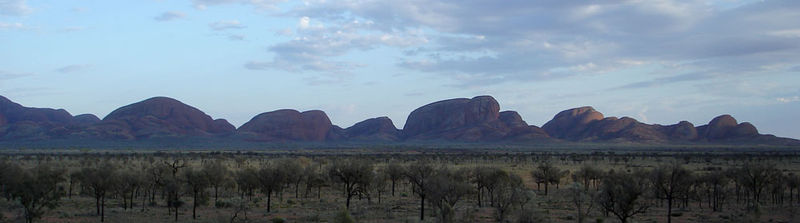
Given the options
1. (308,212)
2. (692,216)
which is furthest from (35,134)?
(692,216)

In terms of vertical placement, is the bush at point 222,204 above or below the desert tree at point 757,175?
below

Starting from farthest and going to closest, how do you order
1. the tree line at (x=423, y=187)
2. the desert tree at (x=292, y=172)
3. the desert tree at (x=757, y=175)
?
the desert tree at (x=292, y=172), the desert tree at (x=757, y=175), the tree line at (x=423, y=187)

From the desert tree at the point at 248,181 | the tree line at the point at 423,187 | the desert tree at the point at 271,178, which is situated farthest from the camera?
the desert tree at the point at 248,181

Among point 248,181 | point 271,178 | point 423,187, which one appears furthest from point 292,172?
point 423,187

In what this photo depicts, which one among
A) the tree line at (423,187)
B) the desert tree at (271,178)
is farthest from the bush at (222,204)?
the desert tree at (271,178)

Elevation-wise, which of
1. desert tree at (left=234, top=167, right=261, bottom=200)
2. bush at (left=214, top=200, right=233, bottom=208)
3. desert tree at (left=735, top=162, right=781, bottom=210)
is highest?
desert tree at (left=735, top=162, right=781, bottom=210)

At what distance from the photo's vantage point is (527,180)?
64.8m

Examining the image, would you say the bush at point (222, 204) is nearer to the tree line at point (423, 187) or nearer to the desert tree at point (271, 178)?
the tree line at point (423, 187)

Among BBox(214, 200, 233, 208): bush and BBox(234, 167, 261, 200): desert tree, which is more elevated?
BBox(234, 167, 261, 200): desert tree

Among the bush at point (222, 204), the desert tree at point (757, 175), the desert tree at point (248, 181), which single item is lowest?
the bush at point (222, 204)

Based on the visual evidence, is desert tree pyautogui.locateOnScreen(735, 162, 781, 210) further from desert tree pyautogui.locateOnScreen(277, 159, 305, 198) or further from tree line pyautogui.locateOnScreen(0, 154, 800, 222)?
desert tree pyautogui.locateOnScreen(277, 159, 305, 198)

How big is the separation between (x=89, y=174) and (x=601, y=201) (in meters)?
28.4

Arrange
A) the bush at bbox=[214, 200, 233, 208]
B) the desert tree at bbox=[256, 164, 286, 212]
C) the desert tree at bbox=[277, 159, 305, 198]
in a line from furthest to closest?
the desert tree at bbox=[277, 159, 305, 198] < the desert tree at bbox=[256, 164, 286, 212] < the bush at bbox=[214, 200, 233, 208]

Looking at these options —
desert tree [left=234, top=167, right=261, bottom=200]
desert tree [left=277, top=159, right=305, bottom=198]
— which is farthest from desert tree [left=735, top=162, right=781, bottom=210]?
desert tree [left=234, top=167, right=261, bottom=200]
